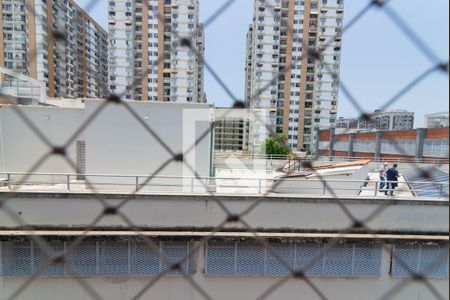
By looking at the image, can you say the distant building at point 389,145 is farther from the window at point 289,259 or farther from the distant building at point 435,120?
the distant building at point 435,120

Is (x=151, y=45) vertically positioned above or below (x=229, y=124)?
above

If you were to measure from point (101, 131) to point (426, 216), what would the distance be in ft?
12.7

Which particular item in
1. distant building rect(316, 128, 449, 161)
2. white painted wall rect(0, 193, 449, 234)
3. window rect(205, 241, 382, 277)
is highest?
distant building rect(316, 128, 449, 161)

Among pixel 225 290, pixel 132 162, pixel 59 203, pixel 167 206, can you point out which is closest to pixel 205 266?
pixel 225 290

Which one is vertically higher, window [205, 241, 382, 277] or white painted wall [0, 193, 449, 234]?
white painted wall [0, 193, 449, 234]

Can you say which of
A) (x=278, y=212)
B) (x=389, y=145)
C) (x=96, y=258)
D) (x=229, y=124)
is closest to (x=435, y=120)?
(x=278, y=212)

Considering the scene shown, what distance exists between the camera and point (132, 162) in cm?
345

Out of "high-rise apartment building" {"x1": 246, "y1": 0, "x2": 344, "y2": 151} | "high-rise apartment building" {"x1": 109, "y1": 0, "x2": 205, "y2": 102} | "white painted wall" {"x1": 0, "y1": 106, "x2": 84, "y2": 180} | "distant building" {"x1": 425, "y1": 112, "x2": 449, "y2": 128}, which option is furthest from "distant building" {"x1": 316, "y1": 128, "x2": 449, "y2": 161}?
"high-rise apartment building" {"x1": 109, "y1": 0, "x2": 205, "y2": 102}

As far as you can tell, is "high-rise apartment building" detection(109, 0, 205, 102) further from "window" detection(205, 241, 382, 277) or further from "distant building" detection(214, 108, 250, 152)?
"window" detection(205, 241, 382, 277)

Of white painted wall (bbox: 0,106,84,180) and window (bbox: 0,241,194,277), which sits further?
white painted wall (bbox: 0,106,84,180)

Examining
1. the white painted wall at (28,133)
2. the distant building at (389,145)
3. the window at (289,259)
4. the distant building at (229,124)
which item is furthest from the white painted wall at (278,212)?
the distant building at (389,145)

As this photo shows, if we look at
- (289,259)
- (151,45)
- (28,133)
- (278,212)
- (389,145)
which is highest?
(151,45)

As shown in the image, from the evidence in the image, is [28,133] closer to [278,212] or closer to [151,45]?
[278,212]

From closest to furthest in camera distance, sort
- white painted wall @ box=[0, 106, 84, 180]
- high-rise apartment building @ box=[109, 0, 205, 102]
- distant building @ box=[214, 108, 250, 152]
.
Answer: distant building @ box=[214, 108, 250, 152], white painted wall @ box=[0, 106, 84, 180], high-rise apartment building @ box=[109, 0, 205, 102]
